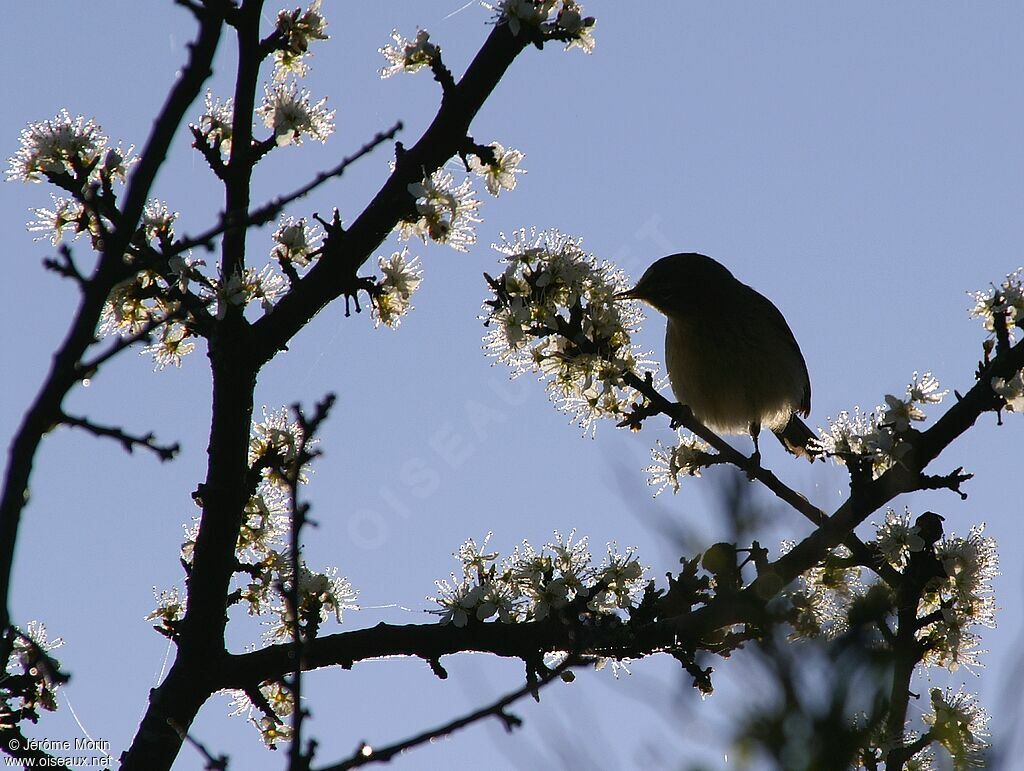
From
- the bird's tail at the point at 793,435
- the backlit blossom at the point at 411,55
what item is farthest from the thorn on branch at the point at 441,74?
the bird's tail at the point at 793,435

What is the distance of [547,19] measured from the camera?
186 inches

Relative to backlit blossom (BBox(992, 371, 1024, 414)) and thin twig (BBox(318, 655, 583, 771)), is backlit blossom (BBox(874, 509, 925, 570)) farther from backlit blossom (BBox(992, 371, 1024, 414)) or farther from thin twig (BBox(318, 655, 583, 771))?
thin twig (BBox(318, 655, 583, 771))

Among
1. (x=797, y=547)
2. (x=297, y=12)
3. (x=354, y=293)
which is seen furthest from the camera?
(x=297, y=12)

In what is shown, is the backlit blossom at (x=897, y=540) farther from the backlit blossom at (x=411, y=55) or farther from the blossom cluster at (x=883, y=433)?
the backlit blossom at (x=411, y=55)

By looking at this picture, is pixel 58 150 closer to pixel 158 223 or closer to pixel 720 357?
pixel 158 223

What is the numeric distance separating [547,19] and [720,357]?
3.06m

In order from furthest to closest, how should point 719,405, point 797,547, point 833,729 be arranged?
1. point 719,405
2. point 797,547
3. point 833,729

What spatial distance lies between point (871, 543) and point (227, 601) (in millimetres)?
2693

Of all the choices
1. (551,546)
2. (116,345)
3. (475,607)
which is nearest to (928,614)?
(551,546)

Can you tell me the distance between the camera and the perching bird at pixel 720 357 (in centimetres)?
721

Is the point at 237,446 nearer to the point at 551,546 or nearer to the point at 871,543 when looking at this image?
the point at 551,546

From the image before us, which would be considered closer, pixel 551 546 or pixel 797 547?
pixel 797 547

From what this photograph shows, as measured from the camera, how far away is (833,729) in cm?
199

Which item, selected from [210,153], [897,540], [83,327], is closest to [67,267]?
[83,327]
